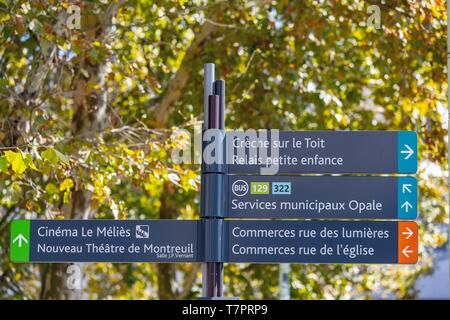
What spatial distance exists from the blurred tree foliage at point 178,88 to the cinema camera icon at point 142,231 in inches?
80.5

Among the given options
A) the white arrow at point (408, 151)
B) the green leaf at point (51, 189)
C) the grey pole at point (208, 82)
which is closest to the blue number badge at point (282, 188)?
the grey pole at point (208, 82)

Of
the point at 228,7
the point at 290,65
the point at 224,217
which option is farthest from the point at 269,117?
the point at 224,217

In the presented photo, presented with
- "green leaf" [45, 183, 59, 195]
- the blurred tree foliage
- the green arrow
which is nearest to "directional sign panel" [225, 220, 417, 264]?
the green arrow

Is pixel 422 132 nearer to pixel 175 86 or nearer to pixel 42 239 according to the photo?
pixel 175 86

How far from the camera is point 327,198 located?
537cm

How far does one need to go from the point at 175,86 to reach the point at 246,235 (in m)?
6.65

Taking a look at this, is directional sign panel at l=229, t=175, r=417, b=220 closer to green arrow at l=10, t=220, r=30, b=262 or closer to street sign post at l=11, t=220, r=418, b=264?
street sign post at l=11, t=220, r=418, b=264

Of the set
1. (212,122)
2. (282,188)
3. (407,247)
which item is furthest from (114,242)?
(407,247)

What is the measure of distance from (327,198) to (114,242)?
4.24ft

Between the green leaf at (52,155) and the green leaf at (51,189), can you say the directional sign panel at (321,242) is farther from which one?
the green leaf at (51,189)

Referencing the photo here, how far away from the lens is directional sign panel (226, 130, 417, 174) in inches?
214

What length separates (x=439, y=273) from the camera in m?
36.2

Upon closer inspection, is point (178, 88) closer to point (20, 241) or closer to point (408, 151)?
point (20, 241)

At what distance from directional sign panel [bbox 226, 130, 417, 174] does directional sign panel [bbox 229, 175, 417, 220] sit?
10 centimetres
